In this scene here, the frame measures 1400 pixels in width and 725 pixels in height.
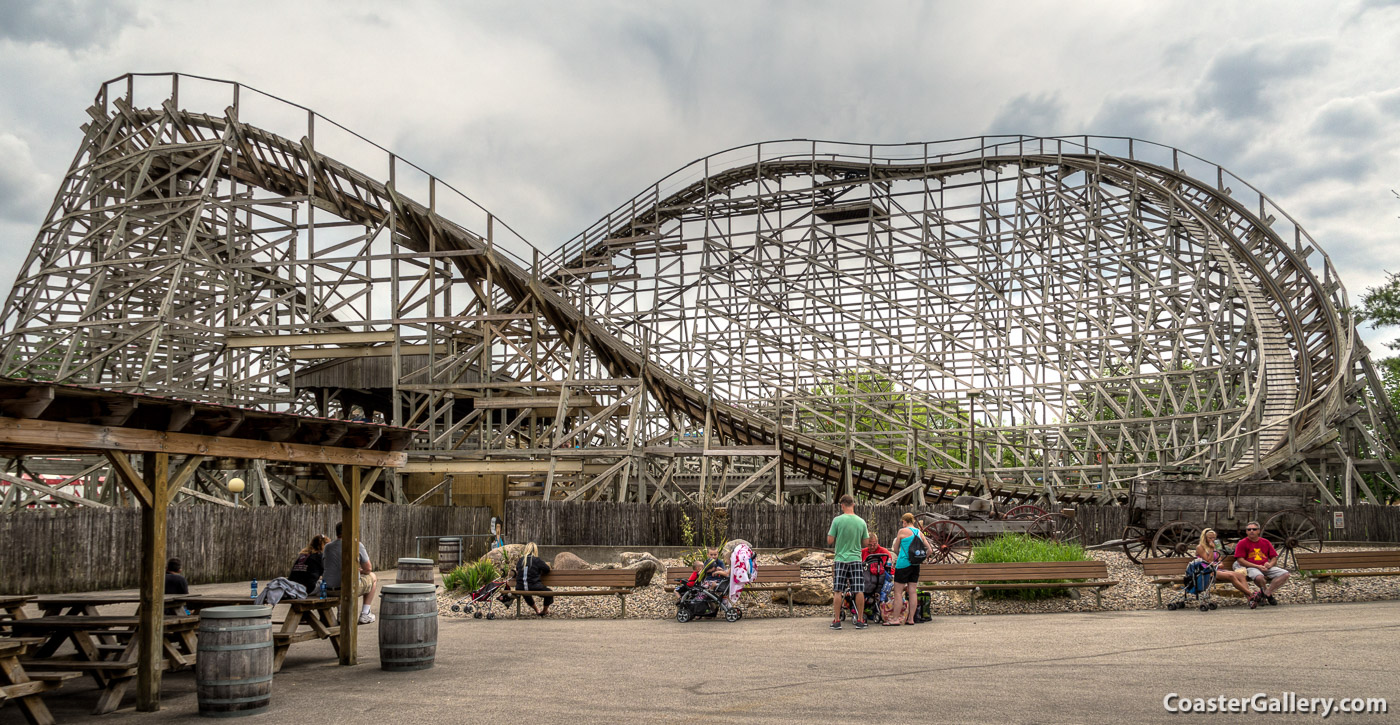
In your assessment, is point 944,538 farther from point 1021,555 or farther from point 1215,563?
point 1215,563

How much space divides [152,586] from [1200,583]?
37.1 ft

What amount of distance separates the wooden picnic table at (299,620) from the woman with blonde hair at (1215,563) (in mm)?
10087

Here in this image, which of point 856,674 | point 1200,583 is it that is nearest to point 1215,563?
point 1200,583

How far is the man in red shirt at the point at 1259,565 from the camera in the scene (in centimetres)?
1246

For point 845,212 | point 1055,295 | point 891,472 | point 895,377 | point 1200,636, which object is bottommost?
point 1200,636

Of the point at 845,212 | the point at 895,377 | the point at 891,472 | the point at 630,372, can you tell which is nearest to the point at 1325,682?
the point at 891,472

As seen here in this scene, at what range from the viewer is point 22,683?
263 inches

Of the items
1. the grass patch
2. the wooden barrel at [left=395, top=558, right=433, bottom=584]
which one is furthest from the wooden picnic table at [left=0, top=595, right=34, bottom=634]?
the grass patch

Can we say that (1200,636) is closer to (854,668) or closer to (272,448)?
(854,668)

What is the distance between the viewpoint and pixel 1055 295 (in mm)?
28453

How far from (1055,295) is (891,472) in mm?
8293

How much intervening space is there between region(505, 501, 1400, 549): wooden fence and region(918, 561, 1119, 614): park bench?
632 cm

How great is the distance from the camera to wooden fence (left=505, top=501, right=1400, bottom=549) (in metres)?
19.9

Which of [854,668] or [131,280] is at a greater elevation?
[131,280]
